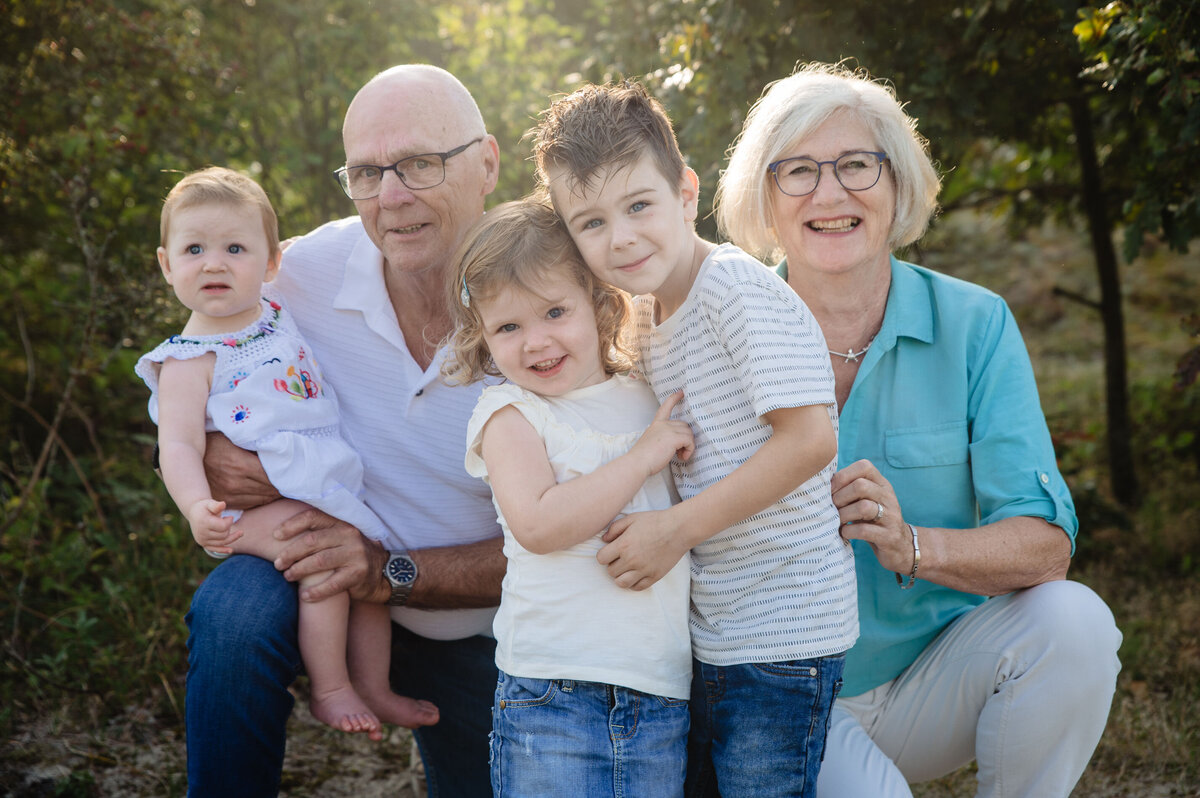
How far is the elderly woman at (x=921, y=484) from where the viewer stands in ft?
A: 6.43

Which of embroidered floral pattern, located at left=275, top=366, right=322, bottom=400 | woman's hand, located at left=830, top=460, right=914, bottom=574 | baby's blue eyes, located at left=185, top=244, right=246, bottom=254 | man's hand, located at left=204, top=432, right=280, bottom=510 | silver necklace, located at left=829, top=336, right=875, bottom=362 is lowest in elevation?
woman's hand, located at left=830, top=460, right=914, bottom=574

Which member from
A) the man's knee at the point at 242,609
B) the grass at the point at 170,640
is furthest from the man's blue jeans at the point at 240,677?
the grass at the point at 170,640

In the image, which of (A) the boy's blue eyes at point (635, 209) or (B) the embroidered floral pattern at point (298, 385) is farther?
(B) the embroidered floral pattern at point (298, 385)

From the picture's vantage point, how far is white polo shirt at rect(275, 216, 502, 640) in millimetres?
2459

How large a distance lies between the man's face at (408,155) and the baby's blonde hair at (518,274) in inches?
19.4

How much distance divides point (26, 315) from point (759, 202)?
3392mm

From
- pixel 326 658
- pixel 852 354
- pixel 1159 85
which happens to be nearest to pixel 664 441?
pixel 852 354

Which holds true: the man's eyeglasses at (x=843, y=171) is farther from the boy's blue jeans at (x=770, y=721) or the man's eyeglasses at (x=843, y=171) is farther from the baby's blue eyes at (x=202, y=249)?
the baby's blue eyes at (x=202, y=249)

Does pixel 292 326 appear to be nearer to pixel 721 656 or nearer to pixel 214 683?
pixel 214 683

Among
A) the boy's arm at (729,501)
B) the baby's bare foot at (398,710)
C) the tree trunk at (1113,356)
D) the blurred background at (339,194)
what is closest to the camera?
the boy's arm at (729,501)

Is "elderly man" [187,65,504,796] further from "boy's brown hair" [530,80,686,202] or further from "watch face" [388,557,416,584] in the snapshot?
"boy's brown hair" [530,80,686,202]

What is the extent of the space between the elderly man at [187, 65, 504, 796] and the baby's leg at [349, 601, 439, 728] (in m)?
0.08

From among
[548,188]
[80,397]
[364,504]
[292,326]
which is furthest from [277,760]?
[80,397]

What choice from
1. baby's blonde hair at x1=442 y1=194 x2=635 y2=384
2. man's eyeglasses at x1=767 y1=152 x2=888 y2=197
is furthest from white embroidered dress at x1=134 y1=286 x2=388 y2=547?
man's eyeglasses at x1=767 y1=152 x2=888 y2=197
